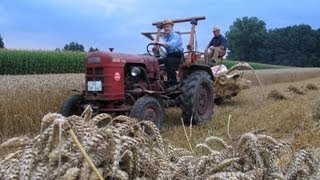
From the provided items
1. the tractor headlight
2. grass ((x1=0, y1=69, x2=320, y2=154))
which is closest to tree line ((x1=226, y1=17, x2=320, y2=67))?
grass ((x1=0, y1=69, x2=320, y2=154))

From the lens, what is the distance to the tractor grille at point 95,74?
7469mm

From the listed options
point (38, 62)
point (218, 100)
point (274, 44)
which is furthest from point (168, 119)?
point (274, 44)

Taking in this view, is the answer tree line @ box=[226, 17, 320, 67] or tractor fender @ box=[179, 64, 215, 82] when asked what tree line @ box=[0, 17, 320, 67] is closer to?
tree line @ box=[226, 17, 320, 67]

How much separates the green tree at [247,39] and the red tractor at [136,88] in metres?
75.5

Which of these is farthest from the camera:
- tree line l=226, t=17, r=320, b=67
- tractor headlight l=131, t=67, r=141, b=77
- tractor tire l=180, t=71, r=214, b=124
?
tree line l=226, t=17, r=320, b=67

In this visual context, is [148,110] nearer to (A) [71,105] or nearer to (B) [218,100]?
(A) [71,105]

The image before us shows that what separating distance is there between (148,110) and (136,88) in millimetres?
713

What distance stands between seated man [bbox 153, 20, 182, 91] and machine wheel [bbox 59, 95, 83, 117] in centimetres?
165

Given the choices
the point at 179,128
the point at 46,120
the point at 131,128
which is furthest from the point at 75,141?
the point at 179,128

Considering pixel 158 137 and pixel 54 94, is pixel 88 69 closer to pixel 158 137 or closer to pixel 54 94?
pixel 54 94

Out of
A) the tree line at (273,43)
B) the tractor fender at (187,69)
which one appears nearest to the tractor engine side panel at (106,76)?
the tractor fender at (187,69)

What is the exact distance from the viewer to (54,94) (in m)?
9.48

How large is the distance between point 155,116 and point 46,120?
602 cm

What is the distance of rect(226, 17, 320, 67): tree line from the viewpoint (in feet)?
264
